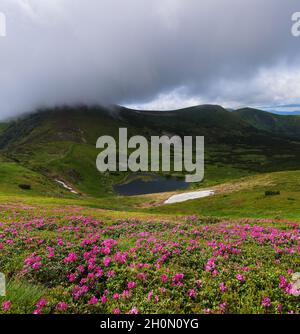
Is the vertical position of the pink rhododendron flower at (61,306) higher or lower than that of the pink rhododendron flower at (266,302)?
lower

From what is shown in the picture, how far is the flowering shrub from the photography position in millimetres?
8570

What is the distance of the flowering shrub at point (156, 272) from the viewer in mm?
8570

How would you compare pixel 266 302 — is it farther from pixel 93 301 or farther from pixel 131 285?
pixel 93 301

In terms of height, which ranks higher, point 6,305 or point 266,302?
point 6,305

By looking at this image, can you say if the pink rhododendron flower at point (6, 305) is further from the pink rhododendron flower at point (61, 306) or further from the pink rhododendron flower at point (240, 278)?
the pink rhododendron flower at point (240, 278)

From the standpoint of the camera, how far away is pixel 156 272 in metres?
10.6

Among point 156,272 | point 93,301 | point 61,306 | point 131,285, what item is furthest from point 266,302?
point 61,306

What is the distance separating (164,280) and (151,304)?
5.24 feet

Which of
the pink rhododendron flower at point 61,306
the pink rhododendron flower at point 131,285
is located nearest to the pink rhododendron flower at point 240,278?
the pink rhododendron flower at point 131,285

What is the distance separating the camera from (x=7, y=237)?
53.1ft

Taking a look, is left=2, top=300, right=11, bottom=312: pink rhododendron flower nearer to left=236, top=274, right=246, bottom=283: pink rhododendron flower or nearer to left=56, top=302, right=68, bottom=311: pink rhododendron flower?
left=56, top=302, right=68, bottom=311: pink rhododendron flower
